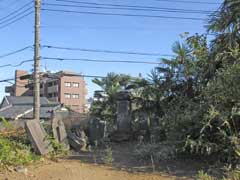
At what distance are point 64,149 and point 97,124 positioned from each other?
1.70 metres

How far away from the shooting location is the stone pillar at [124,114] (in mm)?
11880

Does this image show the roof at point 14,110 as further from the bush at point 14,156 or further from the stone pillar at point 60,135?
the bush at point 14,156

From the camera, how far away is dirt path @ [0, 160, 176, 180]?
22.5 ft

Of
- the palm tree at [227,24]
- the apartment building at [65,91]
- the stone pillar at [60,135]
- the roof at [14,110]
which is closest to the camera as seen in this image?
the palm tree at [227,24]

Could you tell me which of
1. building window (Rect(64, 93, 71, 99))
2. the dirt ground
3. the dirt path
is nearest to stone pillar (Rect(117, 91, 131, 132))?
the dirt ground

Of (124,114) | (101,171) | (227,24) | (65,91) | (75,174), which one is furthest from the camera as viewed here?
(65,91)

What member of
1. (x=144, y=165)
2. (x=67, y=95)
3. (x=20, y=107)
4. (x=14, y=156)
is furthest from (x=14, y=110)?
(x=144, y=165)

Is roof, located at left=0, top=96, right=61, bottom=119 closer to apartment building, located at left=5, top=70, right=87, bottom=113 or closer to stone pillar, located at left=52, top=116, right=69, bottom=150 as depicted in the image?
apartment building, located at left=5, top=70, right=87, bottom=113

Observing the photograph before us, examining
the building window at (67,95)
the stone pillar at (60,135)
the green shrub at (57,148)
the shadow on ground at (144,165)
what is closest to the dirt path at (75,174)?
the shadow on ground at (144,165)

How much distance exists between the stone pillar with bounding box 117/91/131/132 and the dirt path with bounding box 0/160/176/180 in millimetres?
4089

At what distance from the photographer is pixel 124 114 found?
1201cm

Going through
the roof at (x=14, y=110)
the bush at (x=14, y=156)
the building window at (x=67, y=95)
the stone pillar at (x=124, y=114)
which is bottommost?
the bush at (x=14, y=156)

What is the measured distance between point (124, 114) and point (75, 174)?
16.4 feet

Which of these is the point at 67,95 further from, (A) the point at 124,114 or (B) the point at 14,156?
(B) the point at 14,156
